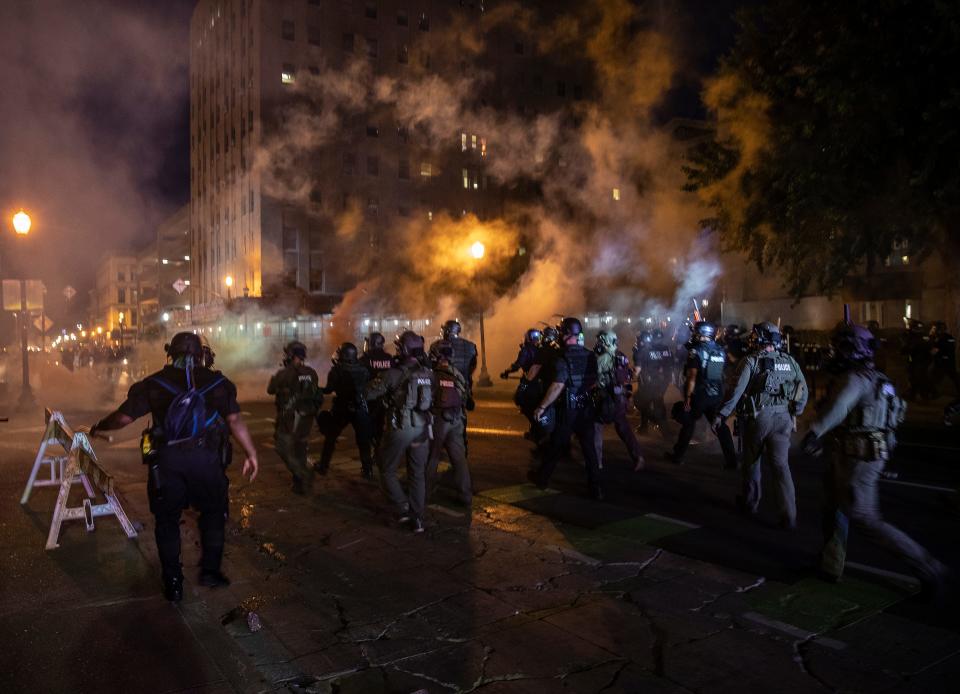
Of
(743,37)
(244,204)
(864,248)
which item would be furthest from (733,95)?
(244,204)

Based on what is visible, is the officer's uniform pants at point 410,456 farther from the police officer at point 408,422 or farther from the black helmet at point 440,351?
the black helmet at point 440,351

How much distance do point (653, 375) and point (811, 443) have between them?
6.05 meters

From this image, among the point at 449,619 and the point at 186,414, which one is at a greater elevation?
the point at 186,414

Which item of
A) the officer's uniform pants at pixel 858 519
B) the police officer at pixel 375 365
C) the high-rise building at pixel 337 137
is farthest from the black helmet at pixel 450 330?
the high-rise building at pixel 337 137

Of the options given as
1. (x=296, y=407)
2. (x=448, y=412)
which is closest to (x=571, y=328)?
(x=448, y=412)

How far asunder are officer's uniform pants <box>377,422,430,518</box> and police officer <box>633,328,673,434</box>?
4961 millimetres

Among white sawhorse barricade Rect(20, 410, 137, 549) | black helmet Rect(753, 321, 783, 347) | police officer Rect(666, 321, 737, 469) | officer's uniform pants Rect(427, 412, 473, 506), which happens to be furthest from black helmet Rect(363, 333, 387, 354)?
black helmet Rect(753, 321, 783, 347)

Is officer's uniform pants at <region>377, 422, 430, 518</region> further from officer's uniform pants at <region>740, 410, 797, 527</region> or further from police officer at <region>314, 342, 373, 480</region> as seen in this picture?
officer's uniform pants at <region>740, 410, 797, 527</region>

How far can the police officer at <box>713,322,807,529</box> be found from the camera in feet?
18.3

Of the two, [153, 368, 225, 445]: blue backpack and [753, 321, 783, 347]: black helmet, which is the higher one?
[753, 321, 783, 347]: black helmet

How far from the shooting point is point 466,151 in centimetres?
A: 5038

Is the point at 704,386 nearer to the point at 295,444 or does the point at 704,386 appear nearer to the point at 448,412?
the point at 448,412

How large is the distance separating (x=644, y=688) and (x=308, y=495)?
4.87 meters

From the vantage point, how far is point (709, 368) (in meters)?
7.97
